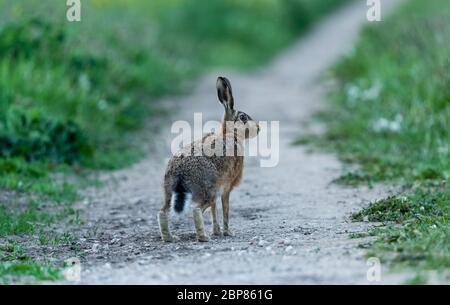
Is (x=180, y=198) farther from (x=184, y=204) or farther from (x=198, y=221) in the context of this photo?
Answer: (x=198, y=221)

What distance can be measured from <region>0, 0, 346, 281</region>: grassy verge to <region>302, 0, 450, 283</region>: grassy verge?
8.28 ft

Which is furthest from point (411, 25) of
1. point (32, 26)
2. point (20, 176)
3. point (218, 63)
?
point (218, 63)

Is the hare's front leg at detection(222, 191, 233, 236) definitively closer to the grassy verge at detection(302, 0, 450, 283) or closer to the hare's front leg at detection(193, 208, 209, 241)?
the hare's front leg at detection(193, 208, 209, 241)

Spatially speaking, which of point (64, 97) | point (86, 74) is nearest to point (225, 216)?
point (64, 97)

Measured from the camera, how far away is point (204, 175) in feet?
25.0

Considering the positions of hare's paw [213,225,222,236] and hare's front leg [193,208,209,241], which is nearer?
hare's front leg [193,208,209,241]

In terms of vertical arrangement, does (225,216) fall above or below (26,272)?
above

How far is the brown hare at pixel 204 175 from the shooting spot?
24.7 ft

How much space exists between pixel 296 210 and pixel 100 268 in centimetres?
272

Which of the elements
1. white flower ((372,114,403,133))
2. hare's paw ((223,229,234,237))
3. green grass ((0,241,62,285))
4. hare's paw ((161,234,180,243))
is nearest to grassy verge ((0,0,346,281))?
green grass ((0,241,62,285))

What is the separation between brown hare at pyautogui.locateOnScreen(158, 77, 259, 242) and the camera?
7535mm

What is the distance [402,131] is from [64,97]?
451 centimetres

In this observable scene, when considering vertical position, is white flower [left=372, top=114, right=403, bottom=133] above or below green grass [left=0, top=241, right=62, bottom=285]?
above

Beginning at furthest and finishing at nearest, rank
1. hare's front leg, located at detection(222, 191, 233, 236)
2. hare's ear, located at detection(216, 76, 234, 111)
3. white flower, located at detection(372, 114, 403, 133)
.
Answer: white flower, located at detection(372, 114, 403, 133)
hare's ear, located at detection(216, 76, 234, 111)
hare's front leg, located at detection(222, 191, 233, 236)
